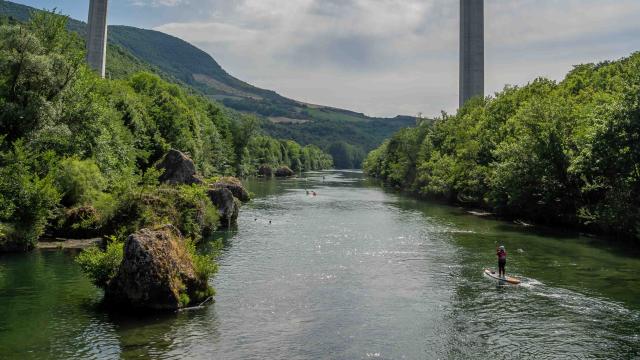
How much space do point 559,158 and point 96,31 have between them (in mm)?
105458

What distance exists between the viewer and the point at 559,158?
205 feet

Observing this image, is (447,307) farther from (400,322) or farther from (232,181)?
(232,181)

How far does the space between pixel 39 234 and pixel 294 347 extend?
94.0 feet

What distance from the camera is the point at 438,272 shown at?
3869 cm

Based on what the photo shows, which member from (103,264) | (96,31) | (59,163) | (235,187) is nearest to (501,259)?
(103,264)

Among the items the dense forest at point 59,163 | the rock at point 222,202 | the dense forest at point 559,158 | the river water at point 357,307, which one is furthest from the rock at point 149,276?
the dense forest at point 559,158

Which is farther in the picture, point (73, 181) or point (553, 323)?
point (73, 181)

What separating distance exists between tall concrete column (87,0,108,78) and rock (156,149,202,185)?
2893 inches

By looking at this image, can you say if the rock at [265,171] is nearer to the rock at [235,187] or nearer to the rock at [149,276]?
the rock at [235,187]

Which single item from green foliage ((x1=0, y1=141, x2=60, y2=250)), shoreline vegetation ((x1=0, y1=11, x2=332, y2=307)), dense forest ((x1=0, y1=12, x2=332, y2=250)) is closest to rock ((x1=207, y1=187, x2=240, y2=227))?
shoreline vegetation ((x1=0, y1=11, x2=332, y2=307))

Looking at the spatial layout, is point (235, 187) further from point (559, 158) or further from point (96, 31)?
point (96, 31)

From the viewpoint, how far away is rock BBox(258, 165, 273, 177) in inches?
7564

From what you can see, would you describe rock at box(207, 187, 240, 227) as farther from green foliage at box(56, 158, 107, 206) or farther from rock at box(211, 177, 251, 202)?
rock at box(211, 177, 251, 202)

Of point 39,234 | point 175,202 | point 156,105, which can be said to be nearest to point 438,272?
point 175,202
